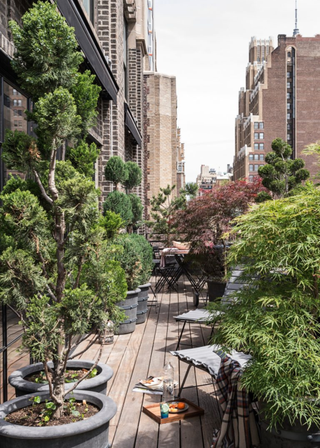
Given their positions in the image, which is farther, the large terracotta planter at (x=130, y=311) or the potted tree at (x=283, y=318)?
the large terracotta planter at (x=130, y=311)

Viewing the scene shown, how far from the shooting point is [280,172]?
12.5 m

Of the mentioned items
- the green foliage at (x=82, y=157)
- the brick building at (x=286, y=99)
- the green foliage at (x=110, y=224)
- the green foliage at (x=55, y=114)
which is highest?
the brick building at (x=286, y=99)

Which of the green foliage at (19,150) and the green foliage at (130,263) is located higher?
the green foliage at (19,150)

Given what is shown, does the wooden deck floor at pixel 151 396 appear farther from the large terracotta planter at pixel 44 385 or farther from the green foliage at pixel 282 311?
the green foliage at pixel 282 311

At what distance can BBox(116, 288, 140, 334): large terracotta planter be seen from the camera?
7.08 metres

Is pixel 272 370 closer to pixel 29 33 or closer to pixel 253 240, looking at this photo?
pixel 253 240

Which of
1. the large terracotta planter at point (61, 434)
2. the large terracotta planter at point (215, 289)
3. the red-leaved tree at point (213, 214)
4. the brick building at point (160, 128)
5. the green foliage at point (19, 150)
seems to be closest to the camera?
the large terracotta planter at point (61, 434)

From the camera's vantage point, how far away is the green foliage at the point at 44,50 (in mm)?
3139

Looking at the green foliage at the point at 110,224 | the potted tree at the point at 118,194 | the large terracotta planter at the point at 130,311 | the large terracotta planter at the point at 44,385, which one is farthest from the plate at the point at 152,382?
the potted tree at the point at 118,194

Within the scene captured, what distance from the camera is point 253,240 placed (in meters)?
2.88

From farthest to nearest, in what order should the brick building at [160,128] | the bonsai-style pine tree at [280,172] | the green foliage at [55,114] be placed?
the brick building at [160,128] < the bonsai-style pine tree at [280,172] < the green foliage at [55,114]

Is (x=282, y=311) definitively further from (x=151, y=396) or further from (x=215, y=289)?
(x=215, y=289)

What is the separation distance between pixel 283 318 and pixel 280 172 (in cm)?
1029

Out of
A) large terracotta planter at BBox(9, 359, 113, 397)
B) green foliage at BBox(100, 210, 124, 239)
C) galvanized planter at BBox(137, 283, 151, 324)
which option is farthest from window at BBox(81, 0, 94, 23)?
large terracotta planter at BBox(9, 359, 113, 397)
